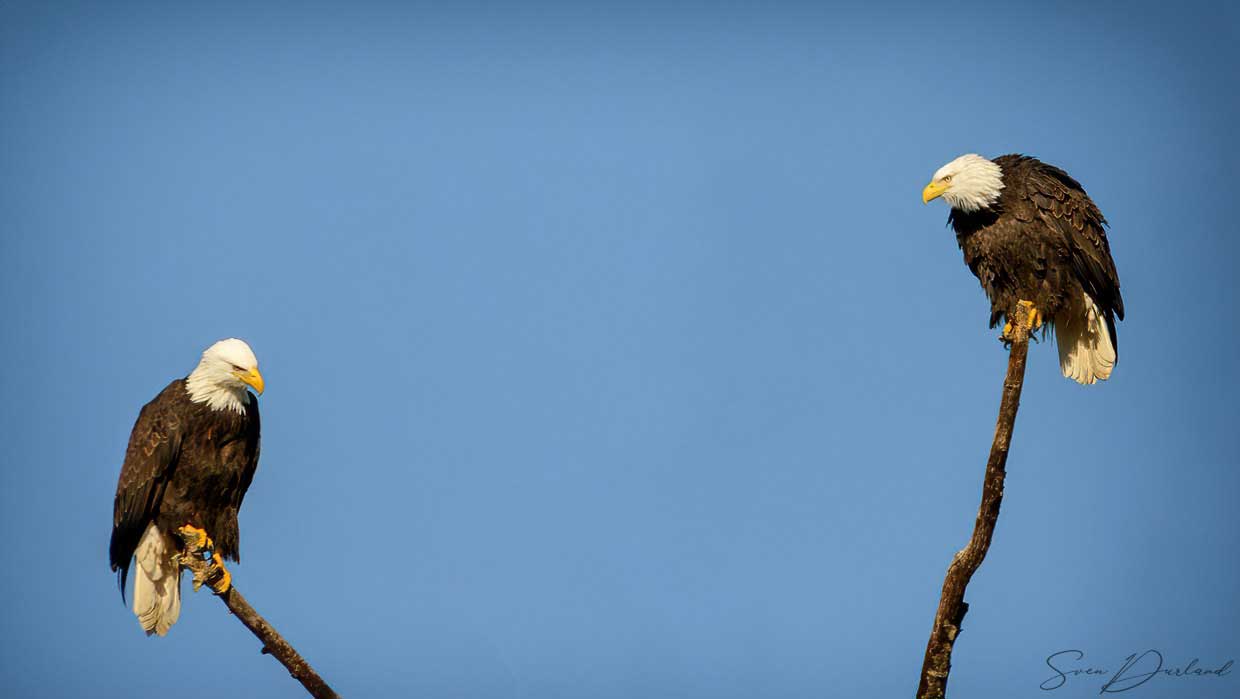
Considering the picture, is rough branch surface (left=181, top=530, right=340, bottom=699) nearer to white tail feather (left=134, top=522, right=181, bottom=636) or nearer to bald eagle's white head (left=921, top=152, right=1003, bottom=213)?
white tail feather (left=134, top=522, right=181, bottom=636)

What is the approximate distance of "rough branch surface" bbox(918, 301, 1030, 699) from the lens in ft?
19.3

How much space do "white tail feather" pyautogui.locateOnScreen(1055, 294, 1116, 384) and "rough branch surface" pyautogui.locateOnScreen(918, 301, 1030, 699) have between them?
4.76ft

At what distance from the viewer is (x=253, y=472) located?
7.00 m

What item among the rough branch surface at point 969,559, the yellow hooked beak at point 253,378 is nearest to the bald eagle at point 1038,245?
the rough branch surface at point 969,559

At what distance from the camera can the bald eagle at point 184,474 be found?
21.7 feet

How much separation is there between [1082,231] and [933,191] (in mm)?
884

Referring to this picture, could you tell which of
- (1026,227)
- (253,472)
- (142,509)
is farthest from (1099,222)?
(142,509)

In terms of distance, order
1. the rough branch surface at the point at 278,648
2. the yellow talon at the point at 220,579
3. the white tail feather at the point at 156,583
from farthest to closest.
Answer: the white tail feather at the point at 156,583 < the yellow talon at the point at 220,579 < the rough branch surface at the point at 278,648

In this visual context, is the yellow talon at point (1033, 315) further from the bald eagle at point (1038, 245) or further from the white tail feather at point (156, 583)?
the white tail feather at point (156, 583)

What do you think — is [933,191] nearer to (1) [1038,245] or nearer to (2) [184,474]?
(1) [1038,245]

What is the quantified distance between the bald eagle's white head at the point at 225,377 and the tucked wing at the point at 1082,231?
458 centimetres

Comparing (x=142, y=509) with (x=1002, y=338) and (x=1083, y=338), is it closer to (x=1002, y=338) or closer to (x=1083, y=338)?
(x=1002, y=338)

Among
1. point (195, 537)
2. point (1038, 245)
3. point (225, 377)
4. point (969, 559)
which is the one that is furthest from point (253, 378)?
point (1038, 245)

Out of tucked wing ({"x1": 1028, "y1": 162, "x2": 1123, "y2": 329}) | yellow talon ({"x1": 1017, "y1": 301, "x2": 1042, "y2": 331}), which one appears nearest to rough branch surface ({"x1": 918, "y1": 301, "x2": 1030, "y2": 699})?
yellow talon ({"x1": 1017, "y1": 301, "x2": 1042, "y2": 331})
